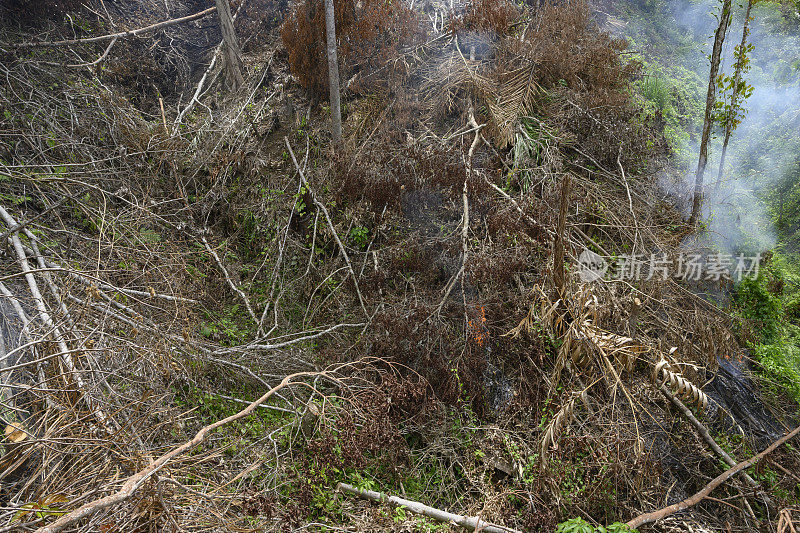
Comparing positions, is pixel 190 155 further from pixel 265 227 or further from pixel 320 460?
pixel 320 460

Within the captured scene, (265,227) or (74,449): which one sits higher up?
(265,227)

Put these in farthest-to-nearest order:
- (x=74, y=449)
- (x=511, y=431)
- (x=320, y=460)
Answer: (x=511, y=431) → (x=320, y=460) → (x=74, y=449)

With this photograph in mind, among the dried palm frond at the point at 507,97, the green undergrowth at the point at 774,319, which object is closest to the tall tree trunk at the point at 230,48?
the dried palm frond at the point at 507,97

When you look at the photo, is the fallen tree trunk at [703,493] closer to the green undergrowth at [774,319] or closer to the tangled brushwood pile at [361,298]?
the tangled brushwood pile at [361,298]

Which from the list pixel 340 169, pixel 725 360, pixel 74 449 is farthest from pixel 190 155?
pixel 725 360

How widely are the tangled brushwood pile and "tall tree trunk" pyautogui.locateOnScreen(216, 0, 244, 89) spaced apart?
24 centimetres

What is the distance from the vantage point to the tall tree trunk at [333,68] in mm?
5406

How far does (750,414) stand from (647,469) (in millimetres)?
1921

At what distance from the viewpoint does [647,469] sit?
149 inches

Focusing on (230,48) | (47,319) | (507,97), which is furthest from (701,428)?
(230,48)

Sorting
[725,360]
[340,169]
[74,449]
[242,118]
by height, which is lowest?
[725,360]

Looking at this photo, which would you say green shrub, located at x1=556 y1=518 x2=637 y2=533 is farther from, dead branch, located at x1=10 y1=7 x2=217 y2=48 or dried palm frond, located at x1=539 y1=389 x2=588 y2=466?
dead branch, located at x1=10 y1=7 x2=217 y2=48

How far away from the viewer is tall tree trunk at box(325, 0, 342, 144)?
541 cm

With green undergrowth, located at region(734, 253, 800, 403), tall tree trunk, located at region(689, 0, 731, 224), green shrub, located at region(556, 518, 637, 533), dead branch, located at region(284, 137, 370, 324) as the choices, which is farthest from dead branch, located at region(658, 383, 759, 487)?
dead branch, located at region(284, 137, 370, 324)
